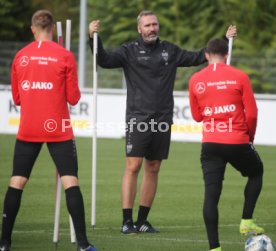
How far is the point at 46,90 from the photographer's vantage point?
31.7 feet

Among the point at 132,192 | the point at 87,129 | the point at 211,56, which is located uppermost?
the point at 211,56

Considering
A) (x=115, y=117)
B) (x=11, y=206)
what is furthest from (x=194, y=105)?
(x=115, y=117)

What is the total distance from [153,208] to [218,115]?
4297 mm

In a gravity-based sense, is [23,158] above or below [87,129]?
above

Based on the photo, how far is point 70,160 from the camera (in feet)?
31.8

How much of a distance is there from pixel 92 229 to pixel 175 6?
31.1 meters

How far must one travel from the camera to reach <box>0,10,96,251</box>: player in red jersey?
31.7ft

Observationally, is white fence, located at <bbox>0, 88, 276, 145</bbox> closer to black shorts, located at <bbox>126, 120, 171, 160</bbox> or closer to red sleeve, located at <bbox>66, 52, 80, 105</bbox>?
black shorts, located at <bbox>126, 120, 171, 160</bbox>

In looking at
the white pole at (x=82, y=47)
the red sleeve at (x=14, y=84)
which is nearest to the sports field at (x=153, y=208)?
the red sleeve at (x=14, y=84)

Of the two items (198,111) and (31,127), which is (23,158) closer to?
(31,127)

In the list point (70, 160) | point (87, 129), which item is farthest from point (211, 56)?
point (87, 129)

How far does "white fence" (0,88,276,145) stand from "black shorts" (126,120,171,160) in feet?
45.4

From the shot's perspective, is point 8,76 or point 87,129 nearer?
point 87,129

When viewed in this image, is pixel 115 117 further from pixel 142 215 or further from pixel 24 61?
pixel 24 61
